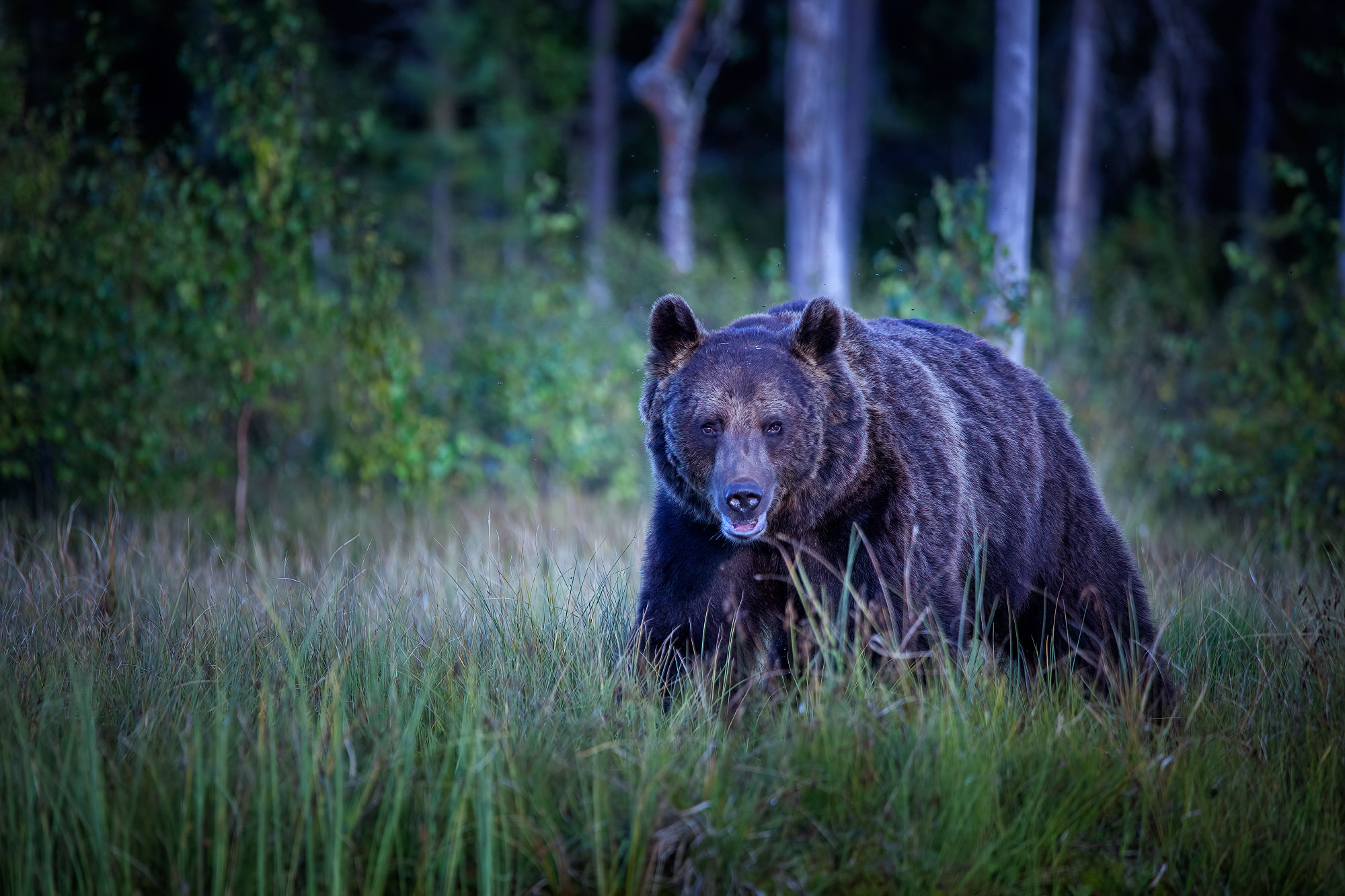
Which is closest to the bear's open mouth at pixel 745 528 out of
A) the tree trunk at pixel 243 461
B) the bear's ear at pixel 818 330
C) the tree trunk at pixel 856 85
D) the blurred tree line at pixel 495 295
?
the bear's ear at pixel 818 330

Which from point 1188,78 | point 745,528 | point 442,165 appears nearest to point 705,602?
point 745,528

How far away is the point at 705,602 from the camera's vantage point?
393 cm

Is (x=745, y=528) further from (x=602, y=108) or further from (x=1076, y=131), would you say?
(x=602, y=108)

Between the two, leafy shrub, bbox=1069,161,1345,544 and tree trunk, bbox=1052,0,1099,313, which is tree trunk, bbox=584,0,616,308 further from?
leafy shrub, bbox=1069,161,1345,544

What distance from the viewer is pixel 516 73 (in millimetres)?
25141

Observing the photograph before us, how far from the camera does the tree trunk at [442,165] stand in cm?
2383

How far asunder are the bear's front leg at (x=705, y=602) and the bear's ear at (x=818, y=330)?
75 cm

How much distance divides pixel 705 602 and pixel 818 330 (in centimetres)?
108

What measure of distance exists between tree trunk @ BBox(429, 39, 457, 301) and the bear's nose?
20.5 meters

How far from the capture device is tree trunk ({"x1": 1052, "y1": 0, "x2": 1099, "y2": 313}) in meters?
17.3

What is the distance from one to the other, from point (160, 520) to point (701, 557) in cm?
452

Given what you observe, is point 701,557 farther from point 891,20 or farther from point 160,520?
point 891,20

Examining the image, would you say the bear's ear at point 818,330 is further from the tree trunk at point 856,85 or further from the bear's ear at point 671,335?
the tree trunk at point 856,85

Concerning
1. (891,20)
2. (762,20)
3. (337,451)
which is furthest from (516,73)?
(337,451)
